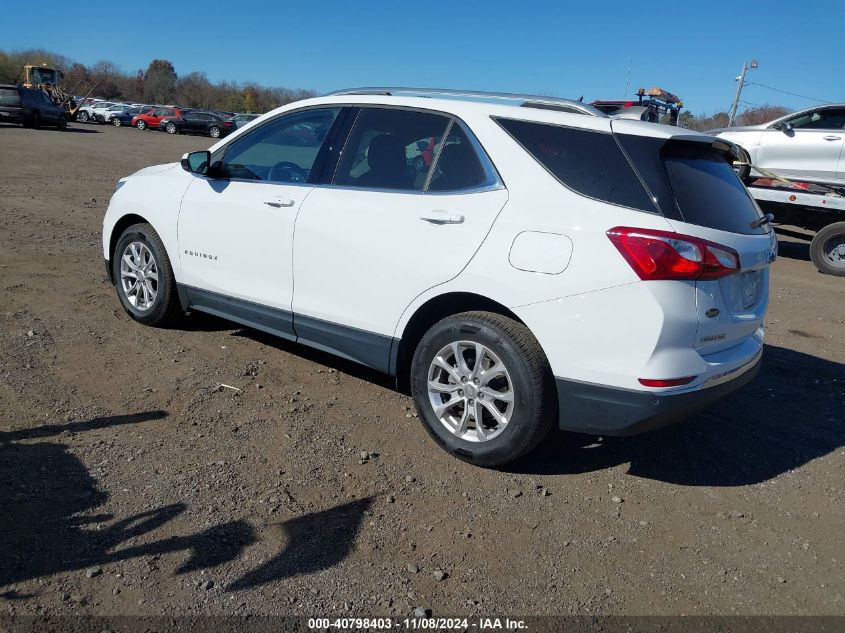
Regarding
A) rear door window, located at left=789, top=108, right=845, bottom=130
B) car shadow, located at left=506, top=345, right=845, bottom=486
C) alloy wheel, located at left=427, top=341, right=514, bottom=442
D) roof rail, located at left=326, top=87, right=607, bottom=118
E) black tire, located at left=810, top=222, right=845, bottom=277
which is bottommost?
car shadow, located at left=506, top=345, right=845, bottom=486

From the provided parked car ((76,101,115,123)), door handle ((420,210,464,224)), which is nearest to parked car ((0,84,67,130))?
parked car ((76,101,115,123))

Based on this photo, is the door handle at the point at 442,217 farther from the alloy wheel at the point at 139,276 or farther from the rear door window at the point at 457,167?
the alloy wheel at the point at 139,276

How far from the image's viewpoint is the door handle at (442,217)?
372cm

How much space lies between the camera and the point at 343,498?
11.2 ft

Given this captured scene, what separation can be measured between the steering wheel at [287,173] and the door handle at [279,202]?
18 centimetres

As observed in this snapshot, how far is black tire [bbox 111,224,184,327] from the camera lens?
5.24 metres

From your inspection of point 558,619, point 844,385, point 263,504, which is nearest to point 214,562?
point 263,504

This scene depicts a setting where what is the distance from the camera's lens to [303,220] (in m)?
4.31

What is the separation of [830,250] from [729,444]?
7.94m

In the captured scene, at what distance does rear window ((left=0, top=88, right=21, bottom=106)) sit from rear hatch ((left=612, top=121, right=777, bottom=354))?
110 feet

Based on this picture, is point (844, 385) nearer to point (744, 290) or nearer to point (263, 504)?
point (744, 290)

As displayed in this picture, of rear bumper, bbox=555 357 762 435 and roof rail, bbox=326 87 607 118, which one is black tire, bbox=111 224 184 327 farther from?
rear bumper, bbox=555 357 762 435

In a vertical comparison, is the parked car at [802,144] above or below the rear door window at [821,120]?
below

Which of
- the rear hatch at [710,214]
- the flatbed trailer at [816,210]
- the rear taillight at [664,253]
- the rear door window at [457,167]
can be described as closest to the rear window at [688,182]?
the rear hatch at [710,214]
